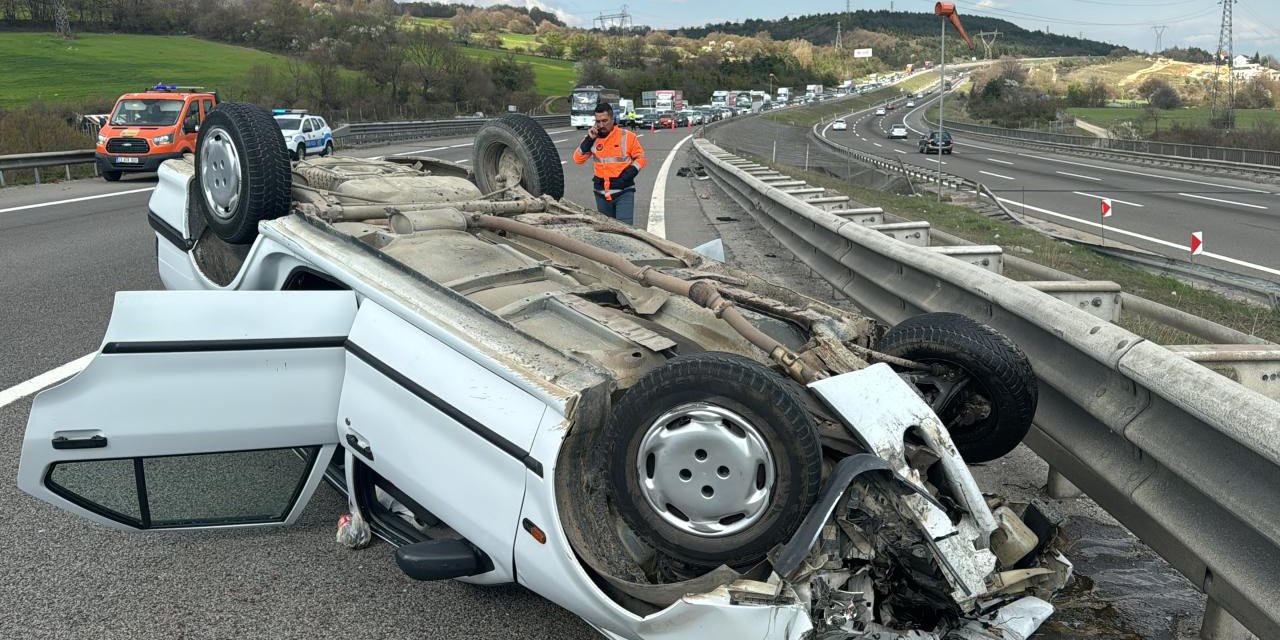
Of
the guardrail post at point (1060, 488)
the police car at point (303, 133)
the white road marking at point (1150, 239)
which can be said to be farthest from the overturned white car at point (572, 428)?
the police car at point (303, 133)

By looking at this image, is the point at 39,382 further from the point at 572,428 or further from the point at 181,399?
the point at 572,428

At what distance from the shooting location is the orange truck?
18812 millimetres

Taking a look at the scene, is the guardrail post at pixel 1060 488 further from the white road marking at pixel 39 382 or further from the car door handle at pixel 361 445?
the white road marking at pixel 39 382

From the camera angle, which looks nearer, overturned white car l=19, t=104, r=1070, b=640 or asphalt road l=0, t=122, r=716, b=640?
overturned white car l=19, t=104, r=1070, b=640

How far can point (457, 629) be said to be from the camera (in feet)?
9.63

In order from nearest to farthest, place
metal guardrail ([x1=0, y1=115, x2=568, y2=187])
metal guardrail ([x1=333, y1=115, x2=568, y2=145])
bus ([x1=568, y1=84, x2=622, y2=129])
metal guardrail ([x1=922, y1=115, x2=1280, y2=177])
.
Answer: metal guardrail ([x1=0, y1=115, x2=568, y2=187]), metal guardrail ([x1=922, y1=115, x2=1280, y2=177]), metal guardrail ([x1=333, y1=115, x2=568, y2=145]), bus ([x1=568, y1=84, x2=622, y2=129])

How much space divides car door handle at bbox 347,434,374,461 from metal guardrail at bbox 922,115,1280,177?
34167mm

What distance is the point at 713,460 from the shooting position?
2613 millimetres

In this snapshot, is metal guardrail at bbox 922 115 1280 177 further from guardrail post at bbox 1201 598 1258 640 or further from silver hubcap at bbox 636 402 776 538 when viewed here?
silver hubcap at bbox 636 402 776 538

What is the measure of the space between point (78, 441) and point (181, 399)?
38 centimetres

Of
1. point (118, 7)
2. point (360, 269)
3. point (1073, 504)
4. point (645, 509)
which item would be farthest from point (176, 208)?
point (118, 7)

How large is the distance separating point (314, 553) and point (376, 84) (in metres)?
53.7

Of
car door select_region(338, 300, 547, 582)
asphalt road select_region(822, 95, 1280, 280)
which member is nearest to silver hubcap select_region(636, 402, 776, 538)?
car door select_region(338, 300, 547, 582)

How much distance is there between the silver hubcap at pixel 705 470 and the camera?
2.59m
